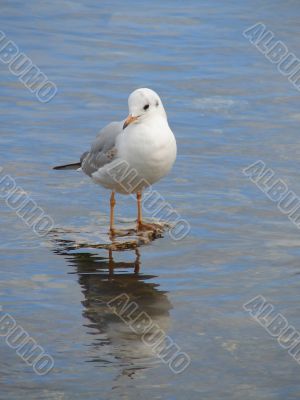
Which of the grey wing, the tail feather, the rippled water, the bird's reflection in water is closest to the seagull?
the grey wing

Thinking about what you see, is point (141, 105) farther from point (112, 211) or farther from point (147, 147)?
point (112, 211)

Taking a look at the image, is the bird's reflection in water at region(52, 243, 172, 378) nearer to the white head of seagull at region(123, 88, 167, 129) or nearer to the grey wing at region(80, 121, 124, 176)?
the grey wing at region(80, 121, 124, 176)

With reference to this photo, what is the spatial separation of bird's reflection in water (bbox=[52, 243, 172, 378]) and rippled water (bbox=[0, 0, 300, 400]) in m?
0.02

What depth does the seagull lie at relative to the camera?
962 centimetres

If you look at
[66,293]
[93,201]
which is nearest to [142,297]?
[66,293]

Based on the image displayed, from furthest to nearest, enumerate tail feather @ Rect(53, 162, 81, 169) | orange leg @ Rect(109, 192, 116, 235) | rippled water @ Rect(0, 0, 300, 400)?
tail feather @ Rect(53, 162, 81, 169), orange leg @ Rect(109, 192, 116, 235), rippled water @ Rect(0, 0, 300, 400)

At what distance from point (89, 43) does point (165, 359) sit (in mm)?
10408

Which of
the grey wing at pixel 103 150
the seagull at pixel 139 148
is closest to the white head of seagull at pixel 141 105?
the seagull at pixel 139 148

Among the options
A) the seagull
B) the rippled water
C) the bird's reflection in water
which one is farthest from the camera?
the seagull

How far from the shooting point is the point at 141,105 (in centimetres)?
962

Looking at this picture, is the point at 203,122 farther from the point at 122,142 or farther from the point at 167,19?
the point at 167,19

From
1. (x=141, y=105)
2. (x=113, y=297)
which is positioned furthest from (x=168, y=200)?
(x=113, y=297)

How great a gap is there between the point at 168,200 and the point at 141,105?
142 cm

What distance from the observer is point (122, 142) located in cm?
974
